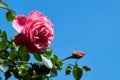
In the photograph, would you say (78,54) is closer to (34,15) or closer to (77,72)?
(77,72)

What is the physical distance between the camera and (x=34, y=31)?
140 cm

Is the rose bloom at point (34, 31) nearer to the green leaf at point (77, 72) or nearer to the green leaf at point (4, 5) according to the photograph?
the green leaf at point (4, 5)

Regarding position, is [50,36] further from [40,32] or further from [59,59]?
[59,59]

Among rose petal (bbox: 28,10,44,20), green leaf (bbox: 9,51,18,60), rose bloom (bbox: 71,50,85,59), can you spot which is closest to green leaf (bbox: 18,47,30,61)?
green leaf (bbox: 9,51,18,60)

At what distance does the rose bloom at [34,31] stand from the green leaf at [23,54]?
3 centimetres

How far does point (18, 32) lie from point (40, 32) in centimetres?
8

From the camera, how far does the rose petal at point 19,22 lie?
4.62ft

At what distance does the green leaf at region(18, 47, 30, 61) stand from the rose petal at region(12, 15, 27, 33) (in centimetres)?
7

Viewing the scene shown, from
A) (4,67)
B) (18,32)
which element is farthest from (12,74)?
(18,32)

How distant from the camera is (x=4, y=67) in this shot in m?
1.48

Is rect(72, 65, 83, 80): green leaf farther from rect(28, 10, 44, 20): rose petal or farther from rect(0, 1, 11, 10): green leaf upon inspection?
rect(0, 1, 11, 10): green leaf

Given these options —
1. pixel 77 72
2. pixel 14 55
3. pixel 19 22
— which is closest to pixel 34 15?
pixel 19 22

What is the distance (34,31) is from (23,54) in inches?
4.0

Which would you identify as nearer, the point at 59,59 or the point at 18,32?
the point at 18,32
